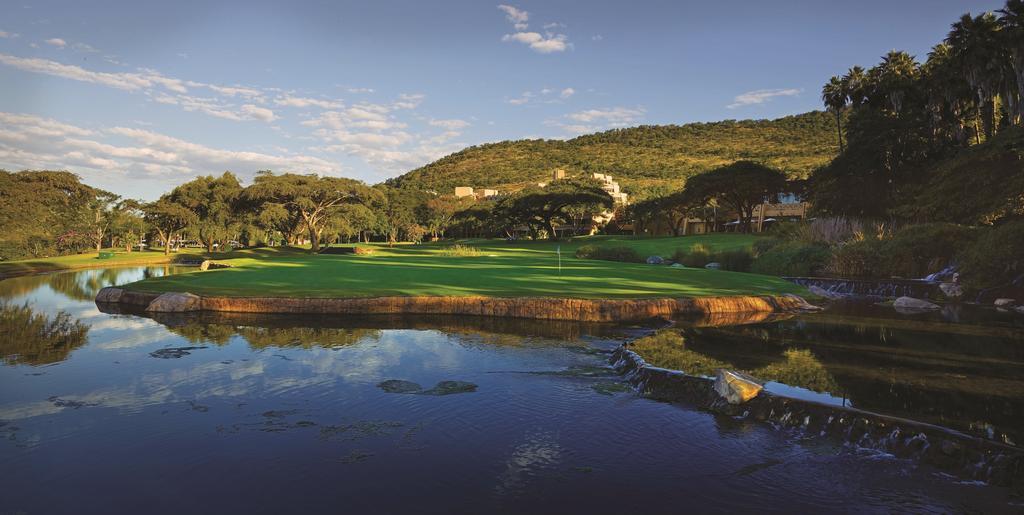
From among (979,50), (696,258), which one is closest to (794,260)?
(696,258)

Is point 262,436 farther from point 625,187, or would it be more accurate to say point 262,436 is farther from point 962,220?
point 625,187

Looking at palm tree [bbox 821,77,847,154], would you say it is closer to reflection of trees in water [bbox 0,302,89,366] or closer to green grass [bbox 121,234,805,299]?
green grass [bbox 121,234,805,299]

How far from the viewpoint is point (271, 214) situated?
48562mm

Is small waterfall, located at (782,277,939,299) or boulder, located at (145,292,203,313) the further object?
small waterfall, located at (782,277,939,299)

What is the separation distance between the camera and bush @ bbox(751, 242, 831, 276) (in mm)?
26312

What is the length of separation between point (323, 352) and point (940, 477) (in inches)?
382

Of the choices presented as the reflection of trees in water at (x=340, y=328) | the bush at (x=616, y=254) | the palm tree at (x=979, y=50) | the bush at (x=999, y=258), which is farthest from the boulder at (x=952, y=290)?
the palm tree at (x=979, y=50)

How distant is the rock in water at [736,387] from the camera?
7070mm

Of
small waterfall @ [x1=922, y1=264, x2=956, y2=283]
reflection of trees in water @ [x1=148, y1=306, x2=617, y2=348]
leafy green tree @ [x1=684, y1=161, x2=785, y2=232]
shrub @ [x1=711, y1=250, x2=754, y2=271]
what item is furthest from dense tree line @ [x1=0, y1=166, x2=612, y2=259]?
small waterfall @ [x1=922, y1=264, x2=956, y2=283]

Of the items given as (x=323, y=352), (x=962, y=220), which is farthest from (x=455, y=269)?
(x=962, y=220)

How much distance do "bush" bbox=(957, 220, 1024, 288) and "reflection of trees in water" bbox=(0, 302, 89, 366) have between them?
2640 centimetres

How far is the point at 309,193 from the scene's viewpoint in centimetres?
5022

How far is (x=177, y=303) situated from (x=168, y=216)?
163 ft

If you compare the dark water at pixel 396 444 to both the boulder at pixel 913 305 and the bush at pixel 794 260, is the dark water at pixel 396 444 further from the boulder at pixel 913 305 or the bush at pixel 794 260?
the bush at pixel 794 260
